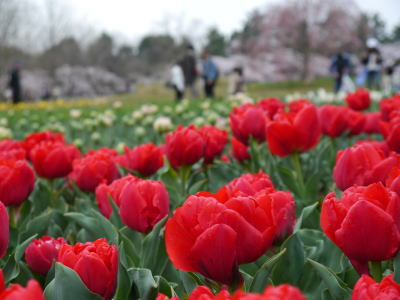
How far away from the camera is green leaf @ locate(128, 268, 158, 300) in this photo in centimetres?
76

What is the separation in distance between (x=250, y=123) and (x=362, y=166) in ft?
2.66

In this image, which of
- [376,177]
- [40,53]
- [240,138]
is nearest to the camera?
[376,177]

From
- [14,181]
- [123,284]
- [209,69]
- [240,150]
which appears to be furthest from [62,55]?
[123,284]

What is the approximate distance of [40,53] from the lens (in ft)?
119

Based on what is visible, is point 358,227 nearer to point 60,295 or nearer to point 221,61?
point 60,295

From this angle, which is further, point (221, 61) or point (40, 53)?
point (221, 61)

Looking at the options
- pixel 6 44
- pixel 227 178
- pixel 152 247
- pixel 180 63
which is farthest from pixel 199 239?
pixel 6 44

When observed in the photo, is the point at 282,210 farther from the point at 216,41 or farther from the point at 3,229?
the point at 216,41

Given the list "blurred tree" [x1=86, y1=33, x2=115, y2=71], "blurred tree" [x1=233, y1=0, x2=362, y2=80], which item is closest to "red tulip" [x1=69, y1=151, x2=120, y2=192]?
"blurred tree" [x1=233, y1=0, x2=362, y2=80]

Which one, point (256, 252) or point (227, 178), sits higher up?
point (256, 252)

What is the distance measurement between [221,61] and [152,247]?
4110 cm

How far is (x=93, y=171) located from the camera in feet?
4.98

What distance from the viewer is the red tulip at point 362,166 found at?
999 mm

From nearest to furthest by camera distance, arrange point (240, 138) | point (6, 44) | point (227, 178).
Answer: point (227, 178) → point (240, 138) → point (6, 44)
